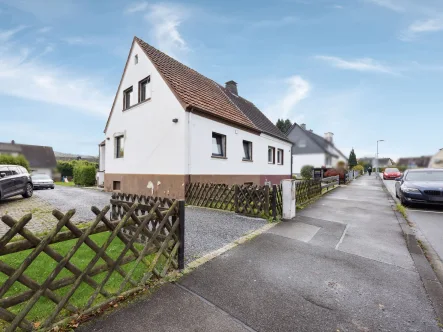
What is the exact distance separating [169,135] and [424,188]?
447 inches

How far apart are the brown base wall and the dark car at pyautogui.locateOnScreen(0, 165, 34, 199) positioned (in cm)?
438

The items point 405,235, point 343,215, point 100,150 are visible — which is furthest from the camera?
point 100,150

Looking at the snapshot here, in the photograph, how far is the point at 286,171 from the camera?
2145 centimetres

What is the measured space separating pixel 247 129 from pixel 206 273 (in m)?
12.1

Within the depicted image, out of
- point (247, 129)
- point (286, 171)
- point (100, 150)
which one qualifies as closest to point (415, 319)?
point (247, 129)

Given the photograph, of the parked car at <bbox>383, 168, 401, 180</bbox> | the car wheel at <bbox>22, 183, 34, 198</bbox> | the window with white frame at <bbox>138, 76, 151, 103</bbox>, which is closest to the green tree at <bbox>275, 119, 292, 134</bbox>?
the parked car at <bbox>383, 168, 401, 180</bbox>

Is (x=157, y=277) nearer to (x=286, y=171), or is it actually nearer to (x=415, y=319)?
(x=415, y=319)

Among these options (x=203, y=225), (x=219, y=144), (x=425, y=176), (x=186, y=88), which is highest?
(x=186, y=88)

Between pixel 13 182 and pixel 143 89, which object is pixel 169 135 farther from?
pixel 13 182

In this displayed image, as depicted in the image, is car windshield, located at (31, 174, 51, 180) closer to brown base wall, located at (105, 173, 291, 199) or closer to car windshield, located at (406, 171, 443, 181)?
brown base wall, located at (105, 173, 291, 199)

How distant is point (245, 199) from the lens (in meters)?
8.02

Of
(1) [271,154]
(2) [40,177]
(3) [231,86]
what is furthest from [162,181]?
(2) [40,177]

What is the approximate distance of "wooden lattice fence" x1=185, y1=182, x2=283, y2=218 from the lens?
763cm

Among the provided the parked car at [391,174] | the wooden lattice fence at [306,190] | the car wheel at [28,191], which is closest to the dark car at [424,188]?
the wooden lattice fence at [306,190]
